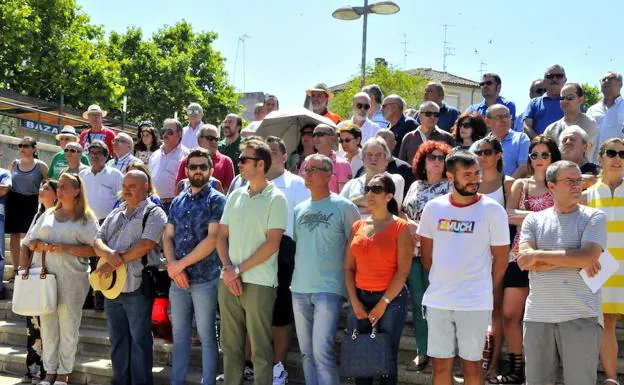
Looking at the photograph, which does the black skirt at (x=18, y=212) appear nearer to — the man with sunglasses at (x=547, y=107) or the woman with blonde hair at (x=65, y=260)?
the woman with blonde hair at (x=65, y=260)

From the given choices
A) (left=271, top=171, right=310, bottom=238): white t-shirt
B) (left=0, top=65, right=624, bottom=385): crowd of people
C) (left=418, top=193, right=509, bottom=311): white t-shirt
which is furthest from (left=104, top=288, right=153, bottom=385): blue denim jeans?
(left=418, top=193, right=509, bottom=311): white t-shirt

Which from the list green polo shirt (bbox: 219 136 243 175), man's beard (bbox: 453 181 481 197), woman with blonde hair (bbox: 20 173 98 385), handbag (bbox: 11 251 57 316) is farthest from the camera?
green polo shirt (bbox: 219 136 243 175)

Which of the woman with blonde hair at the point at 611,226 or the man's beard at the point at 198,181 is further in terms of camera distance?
the man's beard at the point at 198,181

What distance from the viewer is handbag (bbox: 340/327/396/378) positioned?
4.75 meters

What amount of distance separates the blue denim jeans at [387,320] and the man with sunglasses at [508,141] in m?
2.35

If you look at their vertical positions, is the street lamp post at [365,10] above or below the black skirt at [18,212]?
above

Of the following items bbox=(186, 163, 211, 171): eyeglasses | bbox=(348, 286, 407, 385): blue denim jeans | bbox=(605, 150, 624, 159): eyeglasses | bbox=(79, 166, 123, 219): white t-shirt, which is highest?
bbox=(605, 150, 624, 159): eyeglasses

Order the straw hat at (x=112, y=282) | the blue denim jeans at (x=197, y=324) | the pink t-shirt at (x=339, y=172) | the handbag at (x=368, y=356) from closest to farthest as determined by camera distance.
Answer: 1. the handbag at (x=368, y=356)
2. the blue denim jeans at (x=197, y=324)
3. the straw hat at (x=112, y=282)
4. the pink t-shirt at (x=339, y=172)

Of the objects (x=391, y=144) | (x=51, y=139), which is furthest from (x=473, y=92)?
(x=391, y=144)

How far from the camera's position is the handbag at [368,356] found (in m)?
4.75

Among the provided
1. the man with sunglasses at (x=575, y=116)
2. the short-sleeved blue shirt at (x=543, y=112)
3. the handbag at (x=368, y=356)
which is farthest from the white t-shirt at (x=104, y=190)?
the short-sleeved blue shirt at (x=543, y=112)

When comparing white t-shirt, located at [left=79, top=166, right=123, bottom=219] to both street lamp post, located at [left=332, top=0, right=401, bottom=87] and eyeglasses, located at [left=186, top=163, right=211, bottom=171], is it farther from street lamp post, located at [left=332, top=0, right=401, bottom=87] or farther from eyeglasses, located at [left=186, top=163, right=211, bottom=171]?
street lamp post, located at [left=332, top=0, right=401, bottom=87]

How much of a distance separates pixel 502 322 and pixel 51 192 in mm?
4704

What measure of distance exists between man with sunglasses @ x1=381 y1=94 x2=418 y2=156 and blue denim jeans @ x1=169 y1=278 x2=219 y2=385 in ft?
11.2
